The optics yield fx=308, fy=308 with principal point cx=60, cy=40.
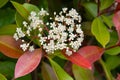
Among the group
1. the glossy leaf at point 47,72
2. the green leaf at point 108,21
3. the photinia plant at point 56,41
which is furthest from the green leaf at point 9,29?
the green leaf at point 108,21

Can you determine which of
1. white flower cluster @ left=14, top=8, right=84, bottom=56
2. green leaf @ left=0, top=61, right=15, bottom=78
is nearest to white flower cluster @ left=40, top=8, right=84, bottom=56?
white flower cluster @ left=14, top=8, right=84, bottom=56

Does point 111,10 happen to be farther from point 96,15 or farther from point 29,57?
point 29,57

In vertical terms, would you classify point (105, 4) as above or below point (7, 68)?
above

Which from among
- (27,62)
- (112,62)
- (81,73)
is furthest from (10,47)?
(112,62)

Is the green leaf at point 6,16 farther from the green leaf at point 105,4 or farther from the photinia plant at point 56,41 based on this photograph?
the green leaf at point 105,4

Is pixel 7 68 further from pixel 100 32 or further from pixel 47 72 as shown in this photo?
pixel 100 32

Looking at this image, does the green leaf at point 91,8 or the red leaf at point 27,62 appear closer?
the red leaf at point 27,62

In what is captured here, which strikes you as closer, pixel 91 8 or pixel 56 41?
pixel 56 41
